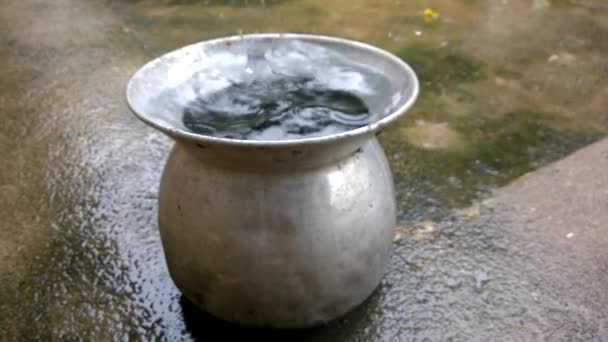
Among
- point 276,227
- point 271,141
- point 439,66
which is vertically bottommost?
point 439,66

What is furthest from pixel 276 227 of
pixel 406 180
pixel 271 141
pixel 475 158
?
pixel 475 158

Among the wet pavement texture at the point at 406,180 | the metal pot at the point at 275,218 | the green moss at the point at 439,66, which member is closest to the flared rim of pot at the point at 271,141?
the metal pot at the point at 275,218

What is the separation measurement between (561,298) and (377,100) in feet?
3.67

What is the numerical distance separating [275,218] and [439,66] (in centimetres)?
282

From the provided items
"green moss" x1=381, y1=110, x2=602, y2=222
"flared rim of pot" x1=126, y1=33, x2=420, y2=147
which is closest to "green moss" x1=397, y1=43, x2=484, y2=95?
"green moss" x1=381, y1=110, x2=602, y2=222

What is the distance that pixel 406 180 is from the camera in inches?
123

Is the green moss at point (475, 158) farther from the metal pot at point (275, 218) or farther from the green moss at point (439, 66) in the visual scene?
the metal pot at point (275, 218)

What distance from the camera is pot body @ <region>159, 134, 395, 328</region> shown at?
6.09 feet

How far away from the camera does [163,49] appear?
4.59 m

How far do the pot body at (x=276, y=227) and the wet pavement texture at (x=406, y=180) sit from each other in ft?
0.90

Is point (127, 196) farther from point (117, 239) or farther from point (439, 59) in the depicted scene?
point (439, 59)

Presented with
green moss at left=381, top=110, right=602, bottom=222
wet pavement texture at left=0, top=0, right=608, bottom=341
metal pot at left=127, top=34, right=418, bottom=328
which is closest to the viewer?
metal pot at left=127, top=34, right=418, bottom=328

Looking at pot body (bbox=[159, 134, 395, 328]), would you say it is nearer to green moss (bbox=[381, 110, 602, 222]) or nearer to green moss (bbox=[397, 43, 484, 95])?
green moss (bbox=[381, 110, 602, 222])

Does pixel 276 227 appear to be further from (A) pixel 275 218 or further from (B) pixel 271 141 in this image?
(B) pixel 271 141
